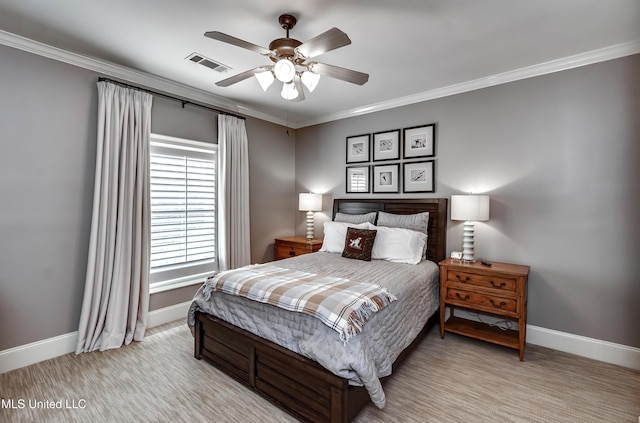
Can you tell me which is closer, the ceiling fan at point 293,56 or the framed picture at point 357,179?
the ceiling fan at point 293,56

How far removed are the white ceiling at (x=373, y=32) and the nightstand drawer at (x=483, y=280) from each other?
206 centimetres

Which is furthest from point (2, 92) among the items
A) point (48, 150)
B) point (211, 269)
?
point (211, 269)

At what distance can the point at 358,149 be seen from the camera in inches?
168

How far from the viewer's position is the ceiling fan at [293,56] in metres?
1.81

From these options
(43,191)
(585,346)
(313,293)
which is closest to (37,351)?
(43,191)

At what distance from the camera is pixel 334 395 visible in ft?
5.74

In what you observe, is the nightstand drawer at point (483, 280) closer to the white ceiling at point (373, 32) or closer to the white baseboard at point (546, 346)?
the white baseboard at point (546, 346)

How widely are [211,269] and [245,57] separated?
258 cm

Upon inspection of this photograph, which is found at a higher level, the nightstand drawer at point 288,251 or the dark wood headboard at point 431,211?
the dark wood headboard at point 431,211

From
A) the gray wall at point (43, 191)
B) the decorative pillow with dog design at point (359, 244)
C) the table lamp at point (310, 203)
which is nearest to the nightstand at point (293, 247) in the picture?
the table lamp at point (310, 203)

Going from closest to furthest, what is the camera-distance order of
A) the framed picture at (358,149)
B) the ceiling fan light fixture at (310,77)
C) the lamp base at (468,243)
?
the ceiling fan light fixture at (310,77) → the lamp base at (468,243) → the framed picture at (358,149)

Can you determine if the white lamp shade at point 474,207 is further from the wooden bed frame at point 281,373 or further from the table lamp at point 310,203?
the table lamp at point 310,203

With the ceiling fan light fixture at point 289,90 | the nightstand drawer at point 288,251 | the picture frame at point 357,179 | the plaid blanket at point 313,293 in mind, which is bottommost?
the nightstand drawer at point 288,251

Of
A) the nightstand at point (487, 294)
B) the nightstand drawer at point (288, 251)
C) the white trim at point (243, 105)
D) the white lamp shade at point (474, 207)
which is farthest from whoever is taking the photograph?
the nightstand drawer at point (288, 251)
